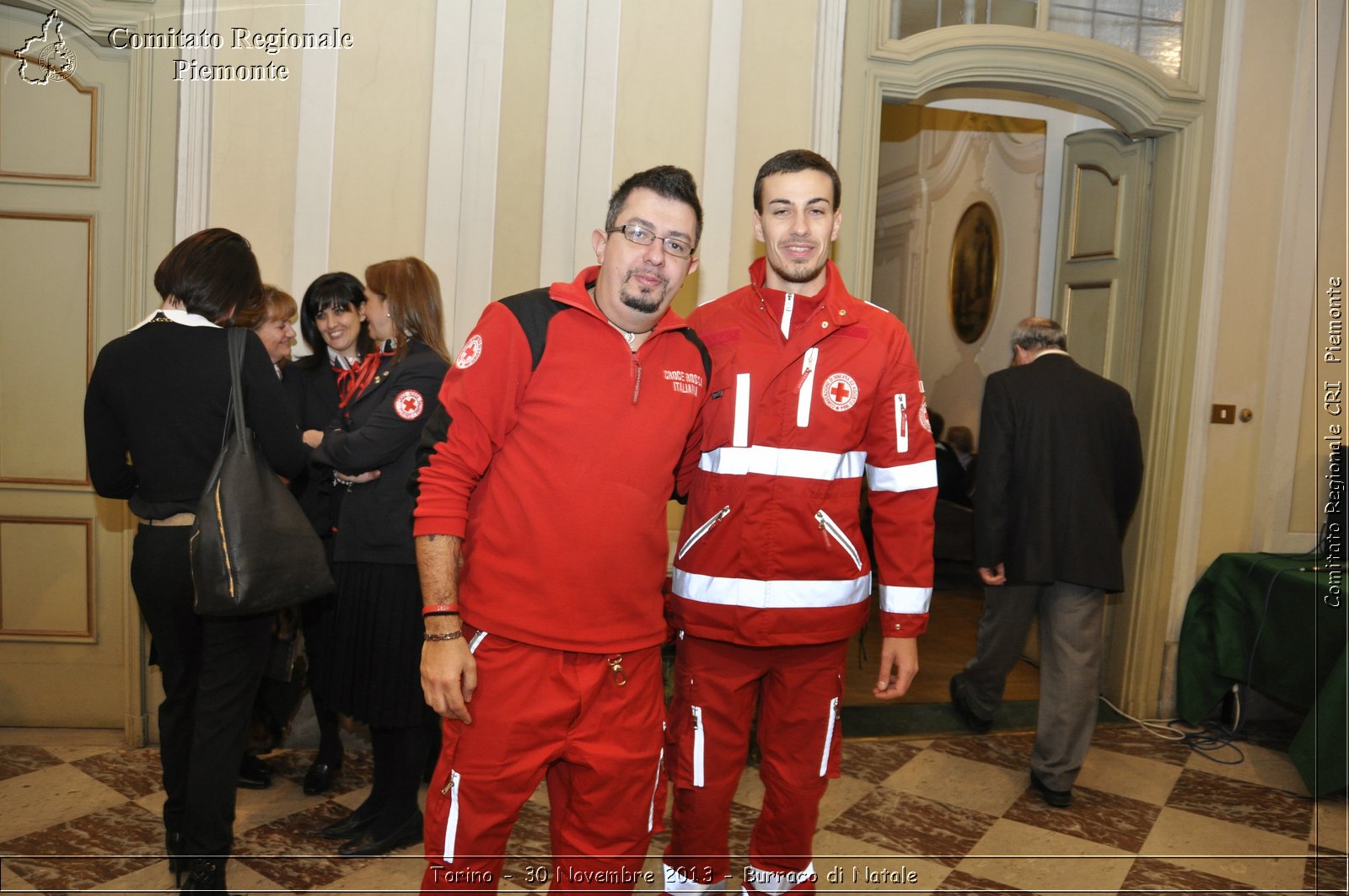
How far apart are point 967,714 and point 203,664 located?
304cm

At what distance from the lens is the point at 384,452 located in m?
2.70

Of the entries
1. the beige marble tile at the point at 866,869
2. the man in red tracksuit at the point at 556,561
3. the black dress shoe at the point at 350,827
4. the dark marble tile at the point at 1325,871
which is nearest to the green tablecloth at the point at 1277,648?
the dark marble tile at the point at 1325,871

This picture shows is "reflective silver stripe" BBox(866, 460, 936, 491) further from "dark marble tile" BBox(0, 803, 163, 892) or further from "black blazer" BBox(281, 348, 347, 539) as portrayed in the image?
"dark marble tile" BBox(0, 803, 163, 892)

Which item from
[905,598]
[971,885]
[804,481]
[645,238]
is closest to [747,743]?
[905,598]

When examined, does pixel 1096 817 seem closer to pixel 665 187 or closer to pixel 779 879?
Result: pixel 779 879

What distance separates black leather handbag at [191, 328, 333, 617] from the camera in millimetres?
2305

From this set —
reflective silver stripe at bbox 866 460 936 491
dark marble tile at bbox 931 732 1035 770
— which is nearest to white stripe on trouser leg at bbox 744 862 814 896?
reflective silver stripe at bbox 866 460 936 491

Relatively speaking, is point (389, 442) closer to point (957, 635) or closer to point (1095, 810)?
point (1095, 810)

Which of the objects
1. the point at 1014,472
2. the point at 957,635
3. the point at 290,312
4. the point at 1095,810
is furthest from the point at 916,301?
the point at 290,312

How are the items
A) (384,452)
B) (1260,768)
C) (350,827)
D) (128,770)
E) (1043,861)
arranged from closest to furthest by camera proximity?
(384,452)
(350,827)
(1043,861)
(128,770)
(1260,768)

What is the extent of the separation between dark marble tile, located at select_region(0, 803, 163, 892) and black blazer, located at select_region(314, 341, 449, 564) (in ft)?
3.21

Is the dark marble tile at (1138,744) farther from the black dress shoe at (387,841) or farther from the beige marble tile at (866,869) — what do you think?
the black dress shoe at (387,841)

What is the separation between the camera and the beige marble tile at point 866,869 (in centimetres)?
283

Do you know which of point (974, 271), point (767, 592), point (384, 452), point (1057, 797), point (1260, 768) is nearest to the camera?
point (767, 592)
